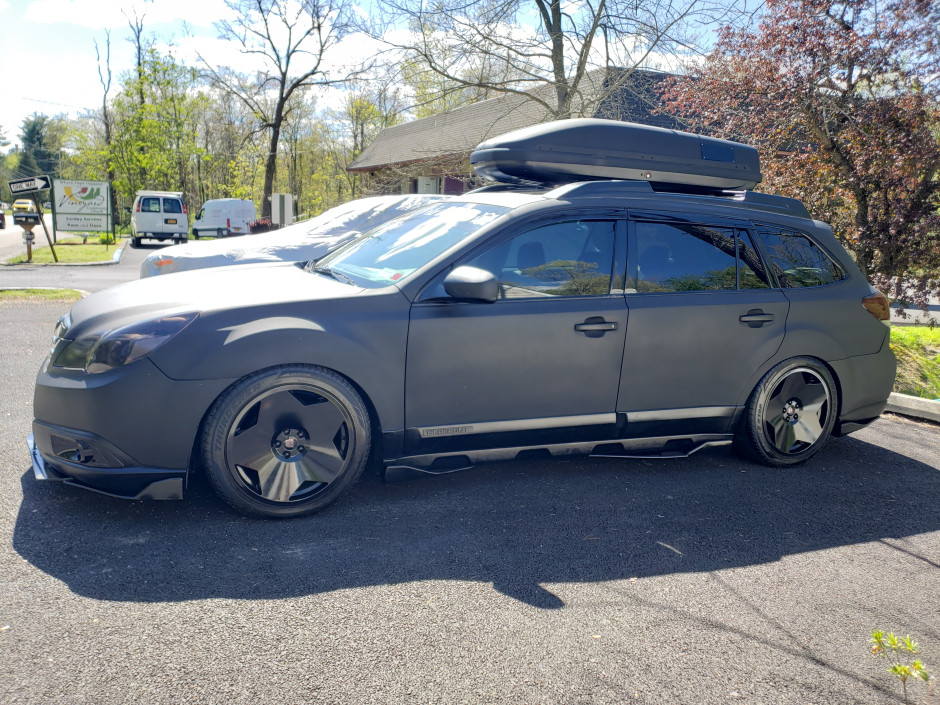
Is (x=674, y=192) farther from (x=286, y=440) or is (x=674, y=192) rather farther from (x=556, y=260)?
(x=286, y=440)

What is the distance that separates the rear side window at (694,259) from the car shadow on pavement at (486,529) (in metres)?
1.21

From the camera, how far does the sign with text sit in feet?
92.3

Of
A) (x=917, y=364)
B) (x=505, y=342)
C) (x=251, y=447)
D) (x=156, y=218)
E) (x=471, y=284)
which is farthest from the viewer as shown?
(x=156, y=218)

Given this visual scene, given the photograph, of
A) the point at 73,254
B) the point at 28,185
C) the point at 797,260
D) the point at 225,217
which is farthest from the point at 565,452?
the point at 225,217

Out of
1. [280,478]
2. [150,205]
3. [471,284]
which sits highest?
[150,205]

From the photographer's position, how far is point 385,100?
1562cm

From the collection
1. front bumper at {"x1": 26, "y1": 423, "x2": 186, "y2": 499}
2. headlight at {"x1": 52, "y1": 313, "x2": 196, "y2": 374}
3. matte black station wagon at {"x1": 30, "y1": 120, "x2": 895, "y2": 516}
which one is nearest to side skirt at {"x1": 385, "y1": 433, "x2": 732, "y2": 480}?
matte black station wagon at {"x1": 30, "y1": 120, "x2": 895, "y2": 516}

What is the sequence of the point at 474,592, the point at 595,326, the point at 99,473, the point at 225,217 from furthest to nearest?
the point at 225,217 → the point at 595,326 → the point at 99,473 → the point at 474,592

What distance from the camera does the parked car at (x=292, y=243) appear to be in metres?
9.59

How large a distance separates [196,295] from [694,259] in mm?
2929

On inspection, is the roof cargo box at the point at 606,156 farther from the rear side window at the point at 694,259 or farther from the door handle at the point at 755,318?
the door handle at the point at 755,318

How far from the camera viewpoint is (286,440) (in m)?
3.83

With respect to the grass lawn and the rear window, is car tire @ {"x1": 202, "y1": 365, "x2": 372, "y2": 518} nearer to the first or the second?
the grass lawn

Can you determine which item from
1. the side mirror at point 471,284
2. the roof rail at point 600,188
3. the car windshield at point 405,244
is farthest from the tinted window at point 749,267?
the side mirror at point 471,284
